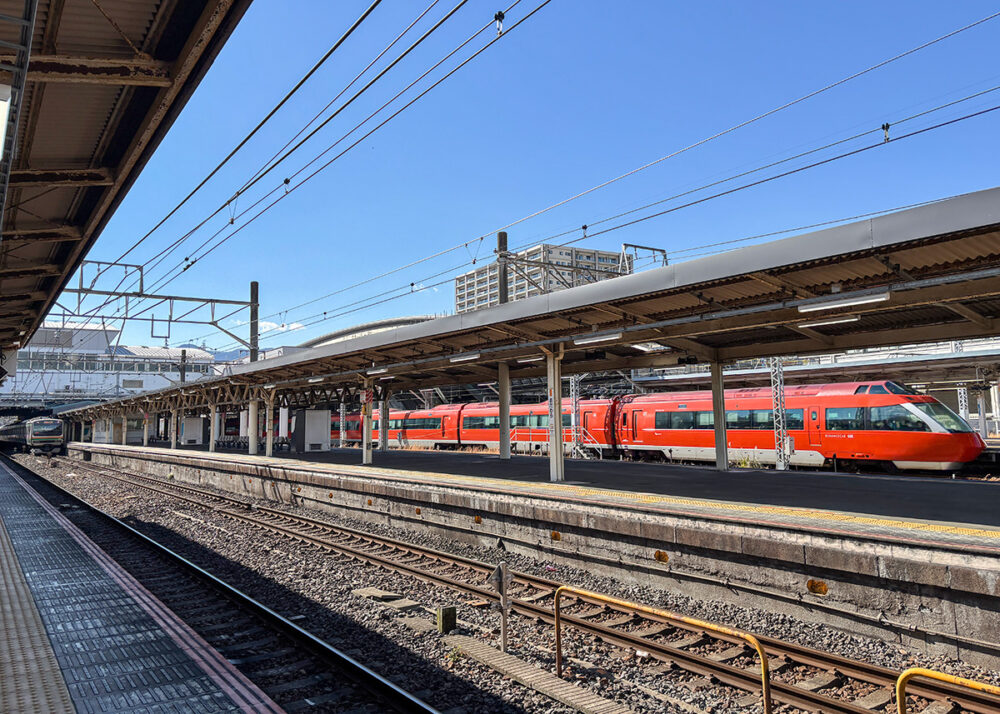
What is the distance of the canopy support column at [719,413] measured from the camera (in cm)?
1698

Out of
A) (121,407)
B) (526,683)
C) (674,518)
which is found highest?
(121,407)

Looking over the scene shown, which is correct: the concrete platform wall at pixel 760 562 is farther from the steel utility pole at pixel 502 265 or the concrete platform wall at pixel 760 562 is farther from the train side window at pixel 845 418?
the train side window at pixel 845 418

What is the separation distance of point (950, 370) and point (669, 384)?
13.0m

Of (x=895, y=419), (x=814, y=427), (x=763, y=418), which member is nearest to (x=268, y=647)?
(x=895, y=419)

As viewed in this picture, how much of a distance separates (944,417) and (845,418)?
257 cm

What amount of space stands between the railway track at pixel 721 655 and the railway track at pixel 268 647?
8.57 ft

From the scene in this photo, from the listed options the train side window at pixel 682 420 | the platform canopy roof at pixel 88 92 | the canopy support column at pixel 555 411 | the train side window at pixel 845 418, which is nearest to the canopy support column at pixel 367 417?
the canopy support column at pixel 555 411

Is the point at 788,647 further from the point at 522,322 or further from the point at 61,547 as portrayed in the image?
the point at 61,547

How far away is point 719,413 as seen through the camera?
1731 centimetres

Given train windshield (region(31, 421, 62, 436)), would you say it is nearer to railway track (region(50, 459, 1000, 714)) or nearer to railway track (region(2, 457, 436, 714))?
railway track (region(2, 457, 436, 714))

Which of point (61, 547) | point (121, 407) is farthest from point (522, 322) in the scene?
point (121, 407)

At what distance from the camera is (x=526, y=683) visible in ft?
18.9

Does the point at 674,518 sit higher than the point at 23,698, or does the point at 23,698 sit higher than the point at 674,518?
the point at 674,518

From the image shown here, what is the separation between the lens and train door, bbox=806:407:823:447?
66.0ft
